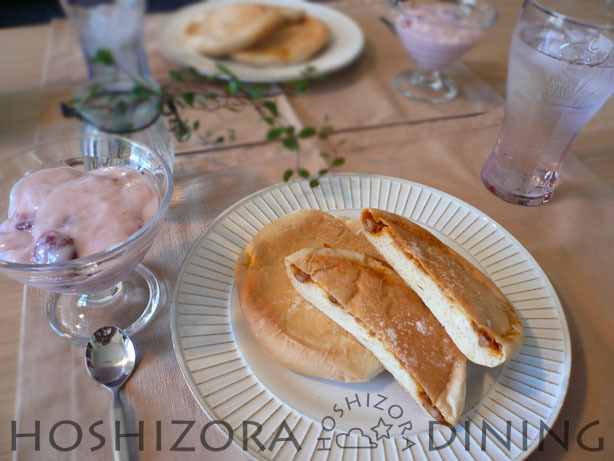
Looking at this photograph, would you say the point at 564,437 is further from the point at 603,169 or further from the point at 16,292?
the point at 16,292

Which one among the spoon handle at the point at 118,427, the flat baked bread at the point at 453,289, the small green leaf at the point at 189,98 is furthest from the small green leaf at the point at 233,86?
the spoon handle at the point at 118,427

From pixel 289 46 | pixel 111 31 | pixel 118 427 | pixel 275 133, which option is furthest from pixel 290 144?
pixel 111 31

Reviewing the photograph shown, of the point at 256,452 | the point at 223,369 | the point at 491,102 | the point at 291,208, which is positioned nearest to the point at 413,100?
the point at 491,102

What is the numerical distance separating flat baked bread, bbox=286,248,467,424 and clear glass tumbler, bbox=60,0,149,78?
4.42ft

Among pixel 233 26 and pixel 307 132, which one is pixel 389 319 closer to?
pixel 307 132

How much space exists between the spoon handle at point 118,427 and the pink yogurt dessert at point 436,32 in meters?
1.48

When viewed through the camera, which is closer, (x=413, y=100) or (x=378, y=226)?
(x=378, y=226)

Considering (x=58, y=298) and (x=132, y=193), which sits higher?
(x=132, y=193)

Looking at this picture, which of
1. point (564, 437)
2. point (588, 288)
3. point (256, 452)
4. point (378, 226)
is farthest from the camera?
point (588, 288)

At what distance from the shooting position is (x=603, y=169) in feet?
4.76

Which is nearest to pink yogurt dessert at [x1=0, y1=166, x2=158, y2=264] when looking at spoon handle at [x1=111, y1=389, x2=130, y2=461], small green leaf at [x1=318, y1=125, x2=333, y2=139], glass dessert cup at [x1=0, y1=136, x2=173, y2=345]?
glass dessert cup at [x1=0, y1=136, x2=173, y2=345]

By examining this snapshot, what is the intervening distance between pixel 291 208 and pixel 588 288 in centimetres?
77

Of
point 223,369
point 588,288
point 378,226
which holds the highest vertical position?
point 378,226

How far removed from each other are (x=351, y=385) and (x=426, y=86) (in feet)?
4.33
